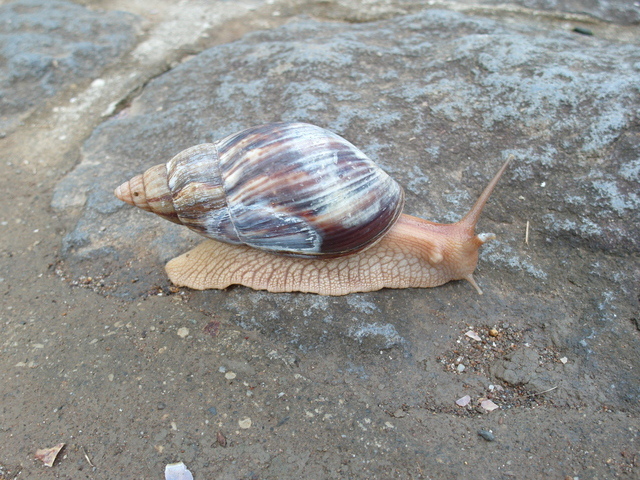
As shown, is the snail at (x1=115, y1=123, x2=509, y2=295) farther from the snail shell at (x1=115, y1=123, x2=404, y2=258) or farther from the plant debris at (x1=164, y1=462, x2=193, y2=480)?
the plant debris at (x1=164, y1=462, x2=193, y2=480)

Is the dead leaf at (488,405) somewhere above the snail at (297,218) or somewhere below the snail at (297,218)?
below

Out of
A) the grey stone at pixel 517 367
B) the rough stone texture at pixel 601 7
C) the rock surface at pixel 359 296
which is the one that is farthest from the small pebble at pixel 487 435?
the rough stone texture at pixel 601 7

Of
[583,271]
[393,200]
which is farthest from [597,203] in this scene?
[393,200]

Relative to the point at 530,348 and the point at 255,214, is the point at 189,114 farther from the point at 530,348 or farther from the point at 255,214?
the point at 530,348

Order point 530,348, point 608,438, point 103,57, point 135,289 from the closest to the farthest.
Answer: point 608,438
point 530,348
point 135,289
point 103,57

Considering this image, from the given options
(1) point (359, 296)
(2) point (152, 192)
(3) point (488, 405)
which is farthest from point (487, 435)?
(2) point (152, 192)

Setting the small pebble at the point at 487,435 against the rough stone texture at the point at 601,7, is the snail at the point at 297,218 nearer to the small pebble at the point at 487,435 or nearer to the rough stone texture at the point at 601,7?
the small pebble at the point at 487,435

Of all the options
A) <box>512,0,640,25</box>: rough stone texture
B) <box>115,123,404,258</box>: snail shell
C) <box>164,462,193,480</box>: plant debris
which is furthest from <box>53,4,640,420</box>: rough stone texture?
<box>164,462,193,480</box>: plant debris
